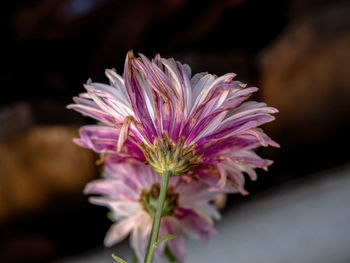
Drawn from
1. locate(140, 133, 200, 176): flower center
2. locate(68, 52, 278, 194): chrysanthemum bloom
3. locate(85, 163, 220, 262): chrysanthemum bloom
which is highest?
locate(68, 52, 278, 194): chrysanthemum bloom

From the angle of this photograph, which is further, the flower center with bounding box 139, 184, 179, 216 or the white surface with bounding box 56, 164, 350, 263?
the white surface with bounding box 56, 164, 350, 263

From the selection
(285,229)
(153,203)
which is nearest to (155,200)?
(153,203)

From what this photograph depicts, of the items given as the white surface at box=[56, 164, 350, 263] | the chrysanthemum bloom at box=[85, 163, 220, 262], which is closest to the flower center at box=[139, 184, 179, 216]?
the chrysanthemum bloom at box=[85, 163, 220, 262]

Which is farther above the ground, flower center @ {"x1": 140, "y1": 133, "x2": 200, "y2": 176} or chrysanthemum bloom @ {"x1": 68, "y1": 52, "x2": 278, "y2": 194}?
chrysanthemum bloom @ {"x1": 68, "y1": 52, "x2": 278, "y2": 194}

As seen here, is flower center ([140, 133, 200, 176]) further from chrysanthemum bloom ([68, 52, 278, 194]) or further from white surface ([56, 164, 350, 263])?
white surface ([56, 164, 350, 263])

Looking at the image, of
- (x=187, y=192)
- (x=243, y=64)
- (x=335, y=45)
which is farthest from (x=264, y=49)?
(x=187, y=192)
